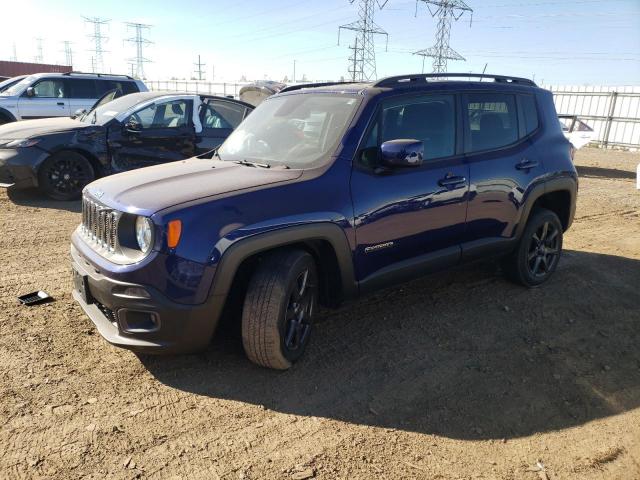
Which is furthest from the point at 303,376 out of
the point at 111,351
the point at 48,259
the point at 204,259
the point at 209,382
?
the point at 48,259

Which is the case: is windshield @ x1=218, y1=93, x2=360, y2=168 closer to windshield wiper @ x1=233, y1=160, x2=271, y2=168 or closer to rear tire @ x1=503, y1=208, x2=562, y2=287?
windshield wiper @ x1=233, y1=160, x2=271, y2=168

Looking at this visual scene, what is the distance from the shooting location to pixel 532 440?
2.83 meters

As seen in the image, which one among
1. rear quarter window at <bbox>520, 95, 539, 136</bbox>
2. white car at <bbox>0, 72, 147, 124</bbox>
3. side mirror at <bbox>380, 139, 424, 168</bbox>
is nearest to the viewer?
side mirror at <bbox>380, 139, 424, 168</bbox>

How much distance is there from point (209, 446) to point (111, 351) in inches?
48.7

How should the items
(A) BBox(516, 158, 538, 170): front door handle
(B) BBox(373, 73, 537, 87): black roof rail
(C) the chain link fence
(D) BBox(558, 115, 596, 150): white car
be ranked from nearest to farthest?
1. (B) BBox(373, 73, 537, 87): black roof rail
2. (A) BBox(516, 158, 538, 170): front door handle
3. (D) BBox(558, 115, 596, 150): white car
4. (C) the chain link fence

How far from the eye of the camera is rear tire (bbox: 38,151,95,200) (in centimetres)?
752

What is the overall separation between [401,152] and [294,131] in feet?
3.01

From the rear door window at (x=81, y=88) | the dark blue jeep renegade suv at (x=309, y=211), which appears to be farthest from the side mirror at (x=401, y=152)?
the rear door window at (x=81, y=88)

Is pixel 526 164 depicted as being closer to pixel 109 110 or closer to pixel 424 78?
pixel 424 78

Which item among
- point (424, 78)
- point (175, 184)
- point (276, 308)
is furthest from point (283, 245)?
point (424, 78)

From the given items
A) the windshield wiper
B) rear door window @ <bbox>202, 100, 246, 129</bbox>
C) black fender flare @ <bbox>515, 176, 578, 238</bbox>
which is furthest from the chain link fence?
the windshield wiper

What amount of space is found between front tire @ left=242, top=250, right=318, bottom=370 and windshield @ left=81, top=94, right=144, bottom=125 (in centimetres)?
601

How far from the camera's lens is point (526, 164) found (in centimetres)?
463

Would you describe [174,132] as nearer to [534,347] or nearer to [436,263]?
[436,263]
